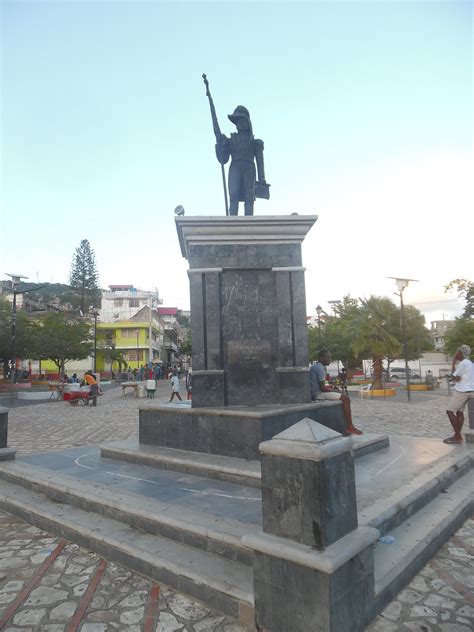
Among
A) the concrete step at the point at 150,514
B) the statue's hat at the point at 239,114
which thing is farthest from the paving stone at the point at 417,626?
the statue's hat at the point at 239,114

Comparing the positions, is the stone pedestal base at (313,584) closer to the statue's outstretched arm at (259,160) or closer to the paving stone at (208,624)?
the paving stone at (208,624)

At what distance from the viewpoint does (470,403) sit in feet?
23.9

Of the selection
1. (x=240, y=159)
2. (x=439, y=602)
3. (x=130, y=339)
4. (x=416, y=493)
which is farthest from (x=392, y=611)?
(x=130, y=339)

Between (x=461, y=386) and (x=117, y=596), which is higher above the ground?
(x=461, y=386)

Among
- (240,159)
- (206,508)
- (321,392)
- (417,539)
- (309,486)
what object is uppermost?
(240,159)

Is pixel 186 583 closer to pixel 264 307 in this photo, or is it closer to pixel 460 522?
pixel 460 522

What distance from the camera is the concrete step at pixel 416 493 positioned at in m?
3.65

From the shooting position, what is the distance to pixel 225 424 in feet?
18.6

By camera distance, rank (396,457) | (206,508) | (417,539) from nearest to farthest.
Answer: (417,539) < (206,508) < (396,457)

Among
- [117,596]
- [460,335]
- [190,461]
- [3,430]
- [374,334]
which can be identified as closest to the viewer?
[117,596]

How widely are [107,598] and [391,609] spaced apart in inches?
80.6

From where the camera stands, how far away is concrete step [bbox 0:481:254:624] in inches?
113

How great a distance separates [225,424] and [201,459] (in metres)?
0.55

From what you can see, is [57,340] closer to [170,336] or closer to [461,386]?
[461,386]
